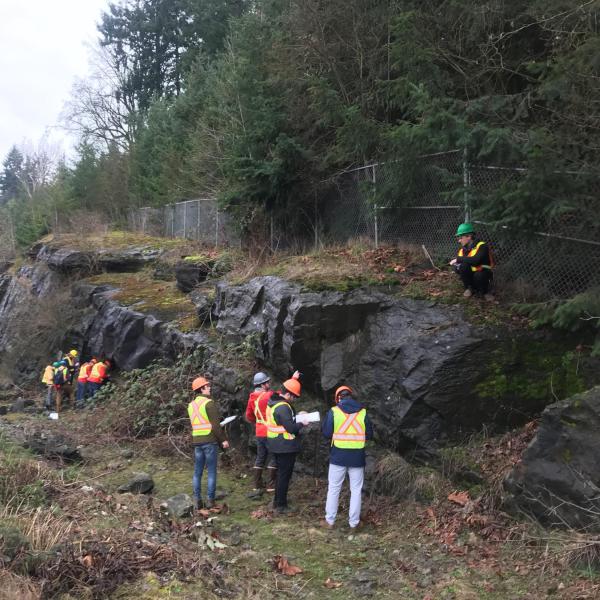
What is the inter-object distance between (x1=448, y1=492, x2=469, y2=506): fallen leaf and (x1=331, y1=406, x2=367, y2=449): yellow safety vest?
1.29m

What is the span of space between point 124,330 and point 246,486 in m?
8.99

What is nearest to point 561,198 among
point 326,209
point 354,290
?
point 354,290

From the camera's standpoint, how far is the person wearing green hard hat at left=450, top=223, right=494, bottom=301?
352 inches

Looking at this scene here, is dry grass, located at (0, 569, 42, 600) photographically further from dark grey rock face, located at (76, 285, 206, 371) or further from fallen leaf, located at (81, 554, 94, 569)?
dark grey rock face, located at (76, 285, 206, 371)

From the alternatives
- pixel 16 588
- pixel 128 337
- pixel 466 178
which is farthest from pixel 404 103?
pixel 128 337

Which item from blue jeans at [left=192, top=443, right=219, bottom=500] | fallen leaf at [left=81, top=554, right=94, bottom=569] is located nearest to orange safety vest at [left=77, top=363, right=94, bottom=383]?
blue jeans at [left=192, top=443, right=219, bottom=500]

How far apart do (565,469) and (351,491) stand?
2685 millimetres

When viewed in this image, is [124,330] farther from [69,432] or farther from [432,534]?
[432,534]

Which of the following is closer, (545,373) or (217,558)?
(217,558)

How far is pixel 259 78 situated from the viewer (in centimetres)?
1542

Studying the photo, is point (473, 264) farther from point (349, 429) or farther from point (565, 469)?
point (565, 469)

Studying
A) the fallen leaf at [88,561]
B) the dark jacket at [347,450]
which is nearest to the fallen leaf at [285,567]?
the dark jacket at [347,450]

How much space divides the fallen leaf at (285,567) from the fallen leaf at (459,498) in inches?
85.5

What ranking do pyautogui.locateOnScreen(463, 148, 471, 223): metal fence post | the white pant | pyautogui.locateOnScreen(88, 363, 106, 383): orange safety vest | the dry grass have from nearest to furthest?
the dry grass, the white pant, pyautogui.locateOnScreen(463, 148, 471, 223): metal fence post, pyautogui.locateOnScreen(88, 363, 106, 383): orange safety vest
